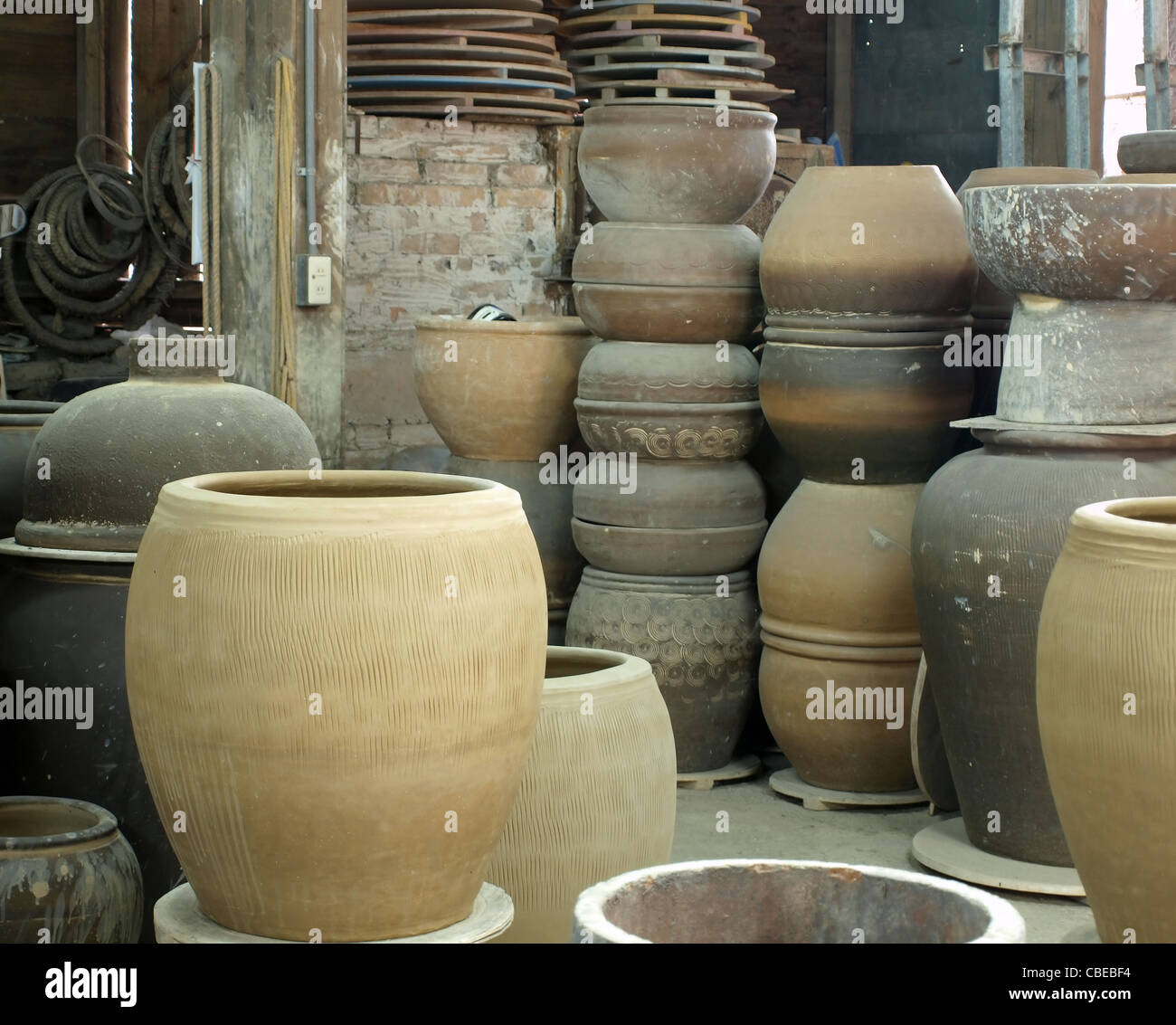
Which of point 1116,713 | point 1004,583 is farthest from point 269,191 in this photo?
point 1116,713

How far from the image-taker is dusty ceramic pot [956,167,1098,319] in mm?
3994

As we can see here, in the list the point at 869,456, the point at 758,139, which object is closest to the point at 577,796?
the point at 869,456

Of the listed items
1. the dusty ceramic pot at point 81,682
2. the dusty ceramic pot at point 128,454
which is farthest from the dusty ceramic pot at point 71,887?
the dusty ceramic pot at point 128,454

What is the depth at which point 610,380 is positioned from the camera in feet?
14.2

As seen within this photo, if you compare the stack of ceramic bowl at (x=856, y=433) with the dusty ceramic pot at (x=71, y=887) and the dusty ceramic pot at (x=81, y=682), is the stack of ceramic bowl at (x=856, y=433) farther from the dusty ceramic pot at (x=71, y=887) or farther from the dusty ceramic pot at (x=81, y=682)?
the dusty ceramic pot at (x=71, y=887)

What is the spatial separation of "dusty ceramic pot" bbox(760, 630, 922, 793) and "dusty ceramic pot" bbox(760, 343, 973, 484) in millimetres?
441

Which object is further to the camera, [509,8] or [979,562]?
[509,8]

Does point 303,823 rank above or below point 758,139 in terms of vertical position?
below

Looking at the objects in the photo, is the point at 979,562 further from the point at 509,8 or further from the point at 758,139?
the point at 509,8

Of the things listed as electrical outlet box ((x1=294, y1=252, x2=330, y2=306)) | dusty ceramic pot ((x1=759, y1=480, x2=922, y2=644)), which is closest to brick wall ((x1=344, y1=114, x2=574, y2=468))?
electrical outlet box ((x1=294, y1=252, x2=330, y2=306))

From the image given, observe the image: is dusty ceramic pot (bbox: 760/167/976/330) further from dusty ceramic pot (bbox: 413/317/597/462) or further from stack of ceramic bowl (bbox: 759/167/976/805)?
dusty ceramic pot (bbox: 413/317/597/462)

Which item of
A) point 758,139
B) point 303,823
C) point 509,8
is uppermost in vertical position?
point 509,8

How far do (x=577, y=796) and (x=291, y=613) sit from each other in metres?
0.75
